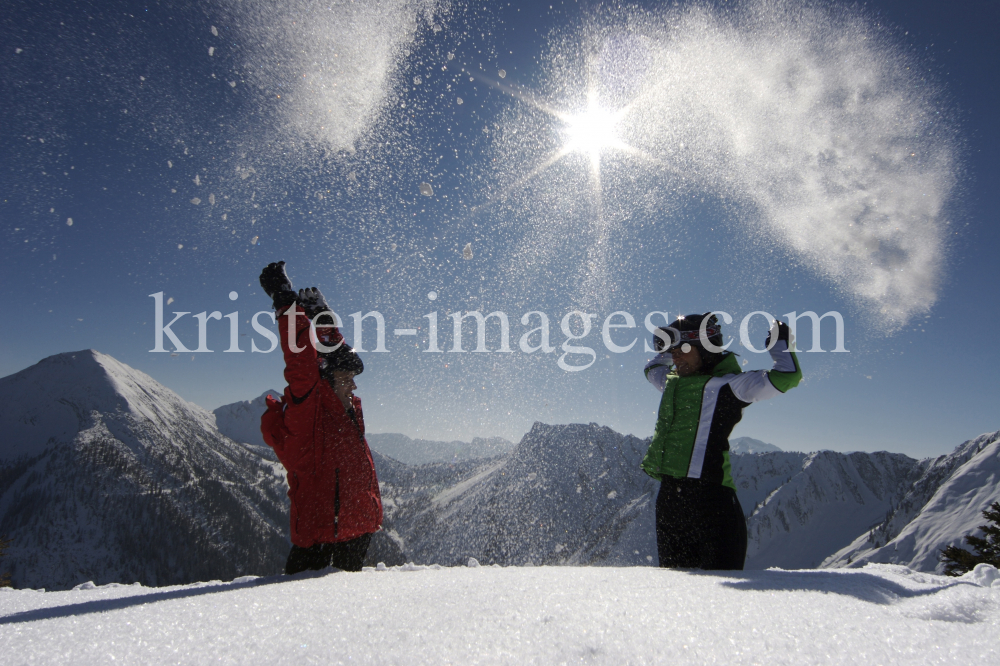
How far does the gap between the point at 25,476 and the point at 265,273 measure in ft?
770

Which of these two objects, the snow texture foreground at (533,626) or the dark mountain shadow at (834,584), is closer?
the snow texture foreground at (533,626)

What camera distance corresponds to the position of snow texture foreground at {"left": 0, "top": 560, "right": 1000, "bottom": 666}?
4.42 ft

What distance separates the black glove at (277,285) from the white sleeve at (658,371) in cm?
359

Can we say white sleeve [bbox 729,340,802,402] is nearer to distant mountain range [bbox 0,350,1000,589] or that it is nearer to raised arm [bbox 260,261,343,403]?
raised arm [bbox 260,261,343,403]

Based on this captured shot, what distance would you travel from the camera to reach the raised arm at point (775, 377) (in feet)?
12.0

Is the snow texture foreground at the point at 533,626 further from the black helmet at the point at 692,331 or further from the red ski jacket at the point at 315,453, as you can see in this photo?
the black helmet at the point at 692,331

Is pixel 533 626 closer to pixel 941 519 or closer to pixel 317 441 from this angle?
pixel 317 441

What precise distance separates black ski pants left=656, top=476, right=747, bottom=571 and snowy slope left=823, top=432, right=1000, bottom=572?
477ft

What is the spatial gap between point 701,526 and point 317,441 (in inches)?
129

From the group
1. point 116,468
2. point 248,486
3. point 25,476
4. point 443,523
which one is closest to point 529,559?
point 443,523

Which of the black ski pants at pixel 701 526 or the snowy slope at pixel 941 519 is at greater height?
the black ski pants at pixel 701 526

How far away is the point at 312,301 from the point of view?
3.62 meters

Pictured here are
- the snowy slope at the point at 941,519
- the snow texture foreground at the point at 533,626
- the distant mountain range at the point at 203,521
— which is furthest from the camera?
the distant mountain range at the point at 203,521

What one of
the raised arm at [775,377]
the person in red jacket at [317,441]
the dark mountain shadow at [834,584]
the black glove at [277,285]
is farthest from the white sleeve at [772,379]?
the black glove at [277,285]
